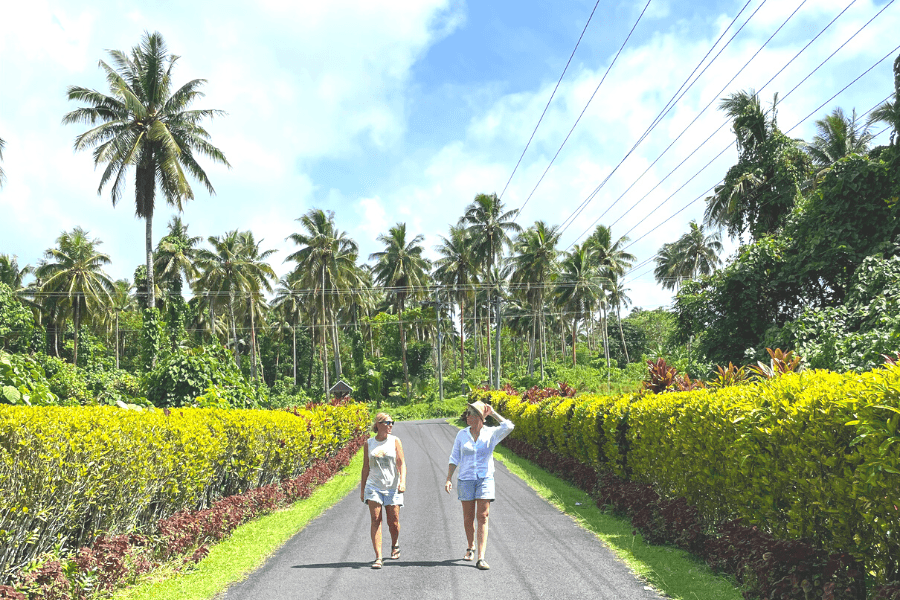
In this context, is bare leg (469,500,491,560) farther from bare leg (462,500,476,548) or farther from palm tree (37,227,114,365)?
palm tree (37,227,114,365)

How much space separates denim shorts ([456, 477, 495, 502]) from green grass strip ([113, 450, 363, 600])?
7.77 feet

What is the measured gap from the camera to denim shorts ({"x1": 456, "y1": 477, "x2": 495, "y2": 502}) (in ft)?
21.9

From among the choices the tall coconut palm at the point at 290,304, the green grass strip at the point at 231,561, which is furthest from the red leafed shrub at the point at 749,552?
the tall coconut palm at the point at 290,304

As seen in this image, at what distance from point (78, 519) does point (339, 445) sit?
1422 cm

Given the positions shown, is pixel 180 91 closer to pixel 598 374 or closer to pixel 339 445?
pixel 339 445

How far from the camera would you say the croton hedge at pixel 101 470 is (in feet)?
15.9

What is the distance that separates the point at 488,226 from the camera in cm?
4731

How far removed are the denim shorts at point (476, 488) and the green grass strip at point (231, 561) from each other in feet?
7.77

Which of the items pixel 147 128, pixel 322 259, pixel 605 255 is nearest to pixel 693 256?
pixel 605 255

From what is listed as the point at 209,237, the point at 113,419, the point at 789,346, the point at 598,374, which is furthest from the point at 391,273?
the point at 113,419

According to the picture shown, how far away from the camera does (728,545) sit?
6188mm

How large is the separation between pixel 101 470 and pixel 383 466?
2.75m

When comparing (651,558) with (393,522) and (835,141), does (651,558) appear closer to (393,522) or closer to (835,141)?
(393,522)

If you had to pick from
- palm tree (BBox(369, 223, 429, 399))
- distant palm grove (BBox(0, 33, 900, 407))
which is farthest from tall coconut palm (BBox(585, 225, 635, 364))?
palm tree (BBox(369, 223, 429, 399))
